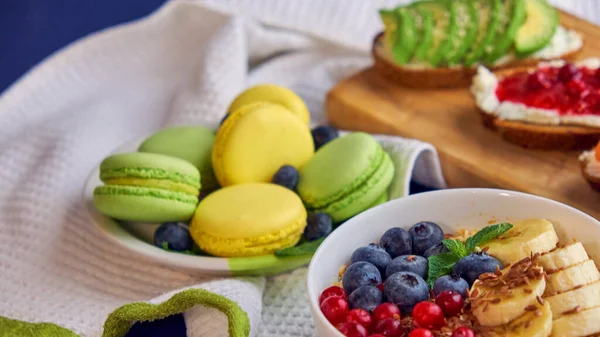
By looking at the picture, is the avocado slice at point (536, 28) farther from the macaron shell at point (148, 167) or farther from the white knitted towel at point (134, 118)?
the macaron shell at point (148, 167)

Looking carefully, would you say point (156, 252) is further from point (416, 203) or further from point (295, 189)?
point (416, 203)

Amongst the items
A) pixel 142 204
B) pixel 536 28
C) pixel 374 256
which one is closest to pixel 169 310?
pixel 142 204

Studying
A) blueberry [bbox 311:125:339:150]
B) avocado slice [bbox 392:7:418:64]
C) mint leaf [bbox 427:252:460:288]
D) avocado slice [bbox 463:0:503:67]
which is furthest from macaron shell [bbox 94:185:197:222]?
avocado slice [bbox 463:0:503:67]

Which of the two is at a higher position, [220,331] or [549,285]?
[549,285]

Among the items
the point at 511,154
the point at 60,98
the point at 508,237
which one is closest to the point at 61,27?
the point at 60,98

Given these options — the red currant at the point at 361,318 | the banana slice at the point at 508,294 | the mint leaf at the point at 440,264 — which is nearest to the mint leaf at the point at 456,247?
the mint leaf at the point at 440,264

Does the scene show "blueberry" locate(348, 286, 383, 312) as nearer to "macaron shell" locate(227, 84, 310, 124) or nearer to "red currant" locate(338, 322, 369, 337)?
"red currant" locate(338, 322, 369, 337)

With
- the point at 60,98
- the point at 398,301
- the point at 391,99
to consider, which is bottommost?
the point at 60,98
